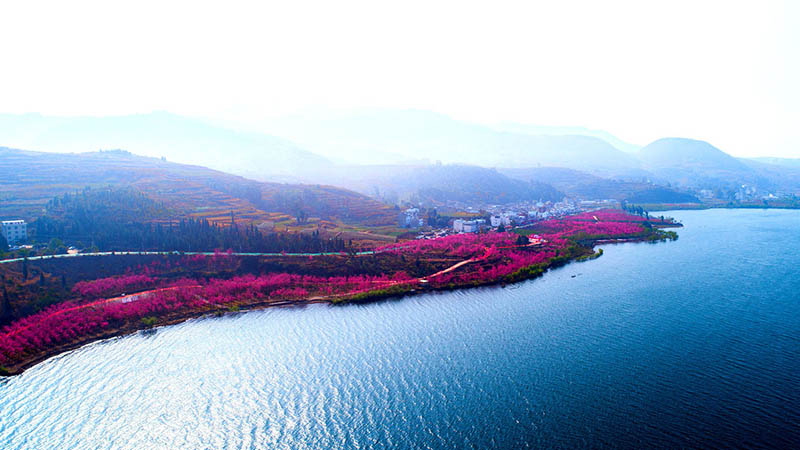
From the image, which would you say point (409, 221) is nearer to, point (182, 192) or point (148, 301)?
point (182, 192)

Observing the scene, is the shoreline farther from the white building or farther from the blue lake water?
the white building

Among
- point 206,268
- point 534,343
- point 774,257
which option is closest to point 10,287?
point 206,268

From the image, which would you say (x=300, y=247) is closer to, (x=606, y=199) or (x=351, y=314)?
(x=351, y=314)

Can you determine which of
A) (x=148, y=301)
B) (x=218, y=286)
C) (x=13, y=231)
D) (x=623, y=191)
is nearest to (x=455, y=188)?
(x=623, y=191)

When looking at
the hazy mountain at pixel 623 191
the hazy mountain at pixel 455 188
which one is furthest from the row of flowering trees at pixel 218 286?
the hazy mountain at pixel 623 191

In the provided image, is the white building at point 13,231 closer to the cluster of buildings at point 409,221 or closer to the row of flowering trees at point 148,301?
the row of flowering trees at point 148,301

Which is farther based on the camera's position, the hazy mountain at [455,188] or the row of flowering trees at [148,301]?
the hazy mountain at [455,188]

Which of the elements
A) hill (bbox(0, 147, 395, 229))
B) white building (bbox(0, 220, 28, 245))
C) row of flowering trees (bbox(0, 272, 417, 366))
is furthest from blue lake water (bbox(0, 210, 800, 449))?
hill (bbox(0, 147, 395, 229))
